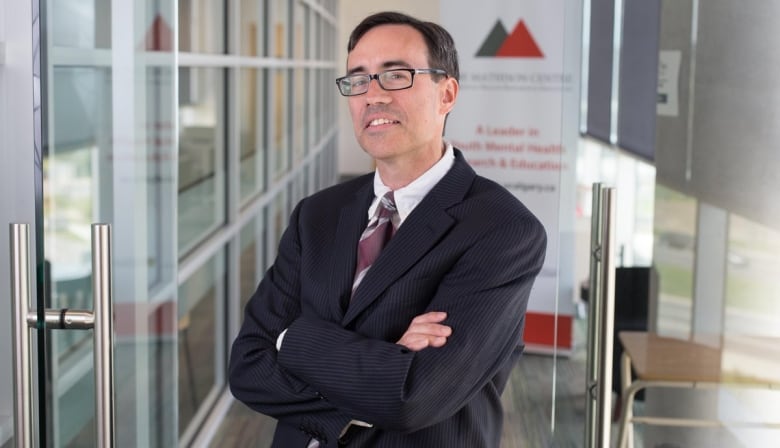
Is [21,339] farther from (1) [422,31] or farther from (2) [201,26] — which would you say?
(2) [201,26]

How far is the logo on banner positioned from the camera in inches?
107

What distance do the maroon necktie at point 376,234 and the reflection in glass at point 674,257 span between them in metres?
0.74

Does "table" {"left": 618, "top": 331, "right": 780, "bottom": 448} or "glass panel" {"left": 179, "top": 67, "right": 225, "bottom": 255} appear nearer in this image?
"table" {"left": 618, "top": 331, "right": 780, "bottom": 448}

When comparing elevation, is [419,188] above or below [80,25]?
below

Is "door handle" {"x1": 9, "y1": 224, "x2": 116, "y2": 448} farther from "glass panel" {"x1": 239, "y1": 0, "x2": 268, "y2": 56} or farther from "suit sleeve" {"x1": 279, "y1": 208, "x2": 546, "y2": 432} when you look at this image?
"glass panel" {"x1": 239, "y1": 0, "x2": 268, "y2": 56}

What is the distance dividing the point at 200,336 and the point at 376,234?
2.72 metres

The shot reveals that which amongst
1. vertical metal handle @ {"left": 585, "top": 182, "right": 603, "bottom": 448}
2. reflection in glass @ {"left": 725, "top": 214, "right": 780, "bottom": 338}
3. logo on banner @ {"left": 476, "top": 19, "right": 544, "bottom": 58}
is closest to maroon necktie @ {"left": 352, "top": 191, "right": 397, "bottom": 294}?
vertical metal handle @ {"left": 585, "top": 182, "right": 603, "bottom": 448}

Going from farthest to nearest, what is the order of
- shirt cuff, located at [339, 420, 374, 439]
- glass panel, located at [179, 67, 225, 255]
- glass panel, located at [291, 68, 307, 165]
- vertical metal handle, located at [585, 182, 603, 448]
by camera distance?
glass panel, located at [291, 68, 307, 165], glass panel, located at [179, 67, 225, 255], vertical metal handle, located at [585, 182, 603, 448], shirt cuff, located at [339, 420, 374, 439]

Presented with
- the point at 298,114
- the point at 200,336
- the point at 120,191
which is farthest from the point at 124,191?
the point at 298,114

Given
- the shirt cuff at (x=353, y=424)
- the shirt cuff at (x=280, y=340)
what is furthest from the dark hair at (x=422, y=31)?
the shirt cuff at (x=353, y=424)

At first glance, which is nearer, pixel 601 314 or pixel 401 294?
pixel 401 294

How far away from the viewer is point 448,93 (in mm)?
1707

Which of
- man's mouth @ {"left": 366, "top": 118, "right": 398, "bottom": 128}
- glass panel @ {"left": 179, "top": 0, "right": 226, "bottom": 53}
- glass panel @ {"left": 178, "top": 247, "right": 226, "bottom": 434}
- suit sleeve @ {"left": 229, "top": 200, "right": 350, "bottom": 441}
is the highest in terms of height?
glass panel @ {"left": 179, "top": 0, "right": 226, "bottom": 53}

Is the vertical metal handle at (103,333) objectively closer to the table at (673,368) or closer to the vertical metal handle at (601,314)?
the vertical metal handle at (601,314)
